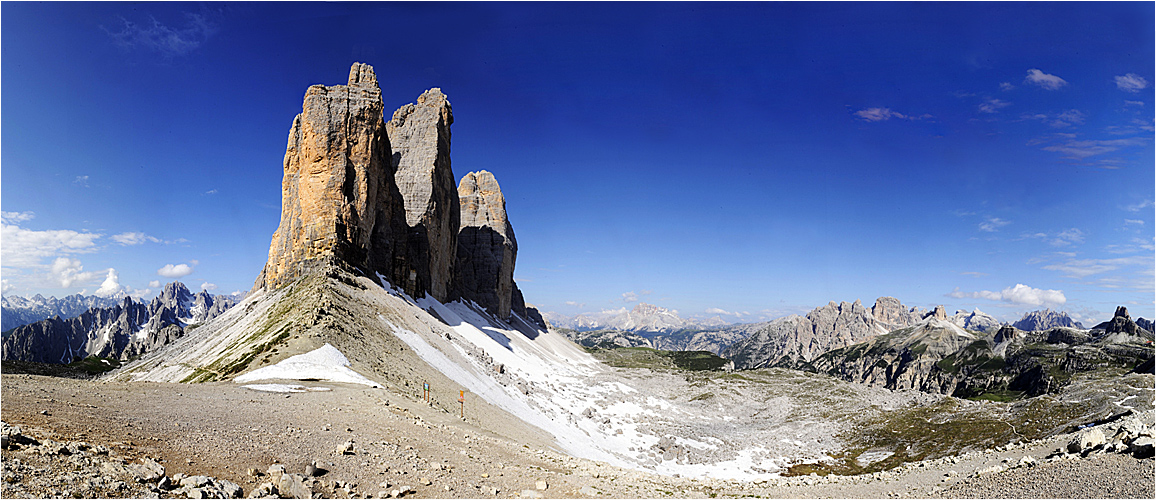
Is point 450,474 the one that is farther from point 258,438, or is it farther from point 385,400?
point 385,400

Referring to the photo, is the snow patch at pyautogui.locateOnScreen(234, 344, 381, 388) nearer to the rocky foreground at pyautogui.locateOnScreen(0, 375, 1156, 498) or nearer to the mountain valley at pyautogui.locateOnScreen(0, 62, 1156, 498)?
the mountain valley at pyautogui.locateOnScreen(0, 62, 1156, 498)

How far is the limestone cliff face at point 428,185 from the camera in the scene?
97062mm

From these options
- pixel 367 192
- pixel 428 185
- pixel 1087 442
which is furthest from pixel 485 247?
pixel 1087 442

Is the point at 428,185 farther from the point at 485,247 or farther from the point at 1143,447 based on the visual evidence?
the point at 1143,447

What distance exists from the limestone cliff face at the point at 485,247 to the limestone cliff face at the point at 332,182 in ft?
170

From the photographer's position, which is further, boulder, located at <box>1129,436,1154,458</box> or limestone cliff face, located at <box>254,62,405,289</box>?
limestone cliff face, located at <box>254,62,405,289</box>

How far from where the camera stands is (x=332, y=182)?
62.9 metres

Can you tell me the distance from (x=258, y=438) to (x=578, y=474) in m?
10.4

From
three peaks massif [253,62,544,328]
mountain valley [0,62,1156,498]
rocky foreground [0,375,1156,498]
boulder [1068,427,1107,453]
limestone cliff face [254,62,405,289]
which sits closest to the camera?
rocky foreground [0,375,1156,498]

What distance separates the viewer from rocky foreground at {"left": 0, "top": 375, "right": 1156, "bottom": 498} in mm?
10164

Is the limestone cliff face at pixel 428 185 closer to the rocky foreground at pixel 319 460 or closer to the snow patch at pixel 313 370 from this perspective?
the snow patch at pixel 313 370

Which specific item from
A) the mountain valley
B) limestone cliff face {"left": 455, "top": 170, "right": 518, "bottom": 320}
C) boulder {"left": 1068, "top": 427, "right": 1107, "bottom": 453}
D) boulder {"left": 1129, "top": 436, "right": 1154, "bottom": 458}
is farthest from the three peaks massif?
boulder {"left": 1129, "top": 436, "right": 1154, "bottom": 458}

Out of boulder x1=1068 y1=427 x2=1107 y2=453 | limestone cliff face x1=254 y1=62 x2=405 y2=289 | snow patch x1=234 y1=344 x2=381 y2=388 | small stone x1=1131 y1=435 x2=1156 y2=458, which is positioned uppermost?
limestone cliff face x1=254 y1=62 x2=405 y2=289

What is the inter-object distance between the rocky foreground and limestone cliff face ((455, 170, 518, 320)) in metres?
100
